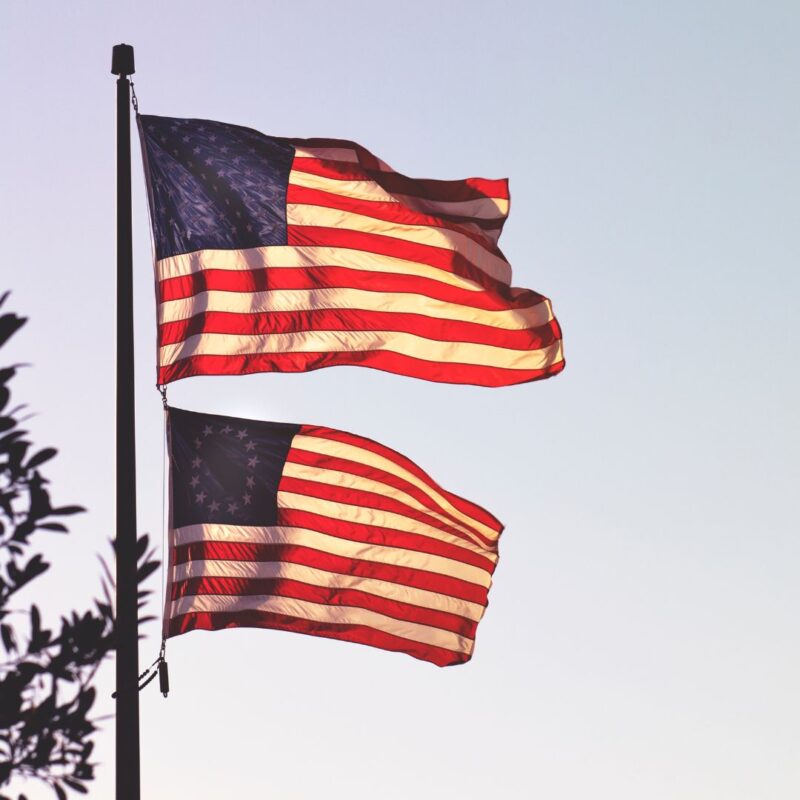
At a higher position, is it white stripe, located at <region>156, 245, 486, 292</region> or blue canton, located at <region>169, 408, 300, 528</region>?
white stripe, located at <region>156, 245, 486, 292</region>

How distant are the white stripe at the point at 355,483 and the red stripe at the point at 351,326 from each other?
55.7 inches

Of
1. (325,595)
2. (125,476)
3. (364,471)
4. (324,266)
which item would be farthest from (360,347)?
(125,476)

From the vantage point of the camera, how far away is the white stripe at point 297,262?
1469 centimetres

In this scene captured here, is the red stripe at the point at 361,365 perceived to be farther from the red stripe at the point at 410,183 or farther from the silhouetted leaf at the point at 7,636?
the silhouetted leaf at the point at 7,636

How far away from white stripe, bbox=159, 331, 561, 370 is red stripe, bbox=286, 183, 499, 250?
1.16 m

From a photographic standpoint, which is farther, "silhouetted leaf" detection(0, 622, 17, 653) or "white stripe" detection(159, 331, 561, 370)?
"white stripe" detection(159, 331, 561, 370)

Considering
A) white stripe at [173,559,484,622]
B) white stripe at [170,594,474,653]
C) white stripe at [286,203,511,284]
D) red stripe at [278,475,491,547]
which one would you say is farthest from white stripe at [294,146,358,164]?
white stripe at [170,594,474,653]

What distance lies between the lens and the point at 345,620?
51.3ft

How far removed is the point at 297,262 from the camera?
50.1ft

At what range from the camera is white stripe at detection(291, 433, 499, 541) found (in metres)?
15.5

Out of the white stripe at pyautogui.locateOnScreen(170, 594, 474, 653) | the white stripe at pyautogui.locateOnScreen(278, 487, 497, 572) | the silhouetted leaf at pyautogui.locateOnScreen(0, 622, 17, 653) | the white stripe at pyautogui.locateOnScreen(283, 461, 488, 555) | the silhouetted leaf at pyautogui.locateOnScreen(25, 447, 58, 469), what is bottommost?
the silhouetted leaf at pyautogui.locateOnScreen(0, 622, 17, 653)

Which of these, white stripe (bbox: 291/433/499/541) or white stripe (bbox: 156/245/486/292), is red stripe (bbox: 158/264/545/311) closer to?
white stripe (bbox: 156/245/486/292)

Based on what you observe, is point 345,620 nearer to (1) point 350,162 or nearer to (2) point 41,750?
(1) point 350,162

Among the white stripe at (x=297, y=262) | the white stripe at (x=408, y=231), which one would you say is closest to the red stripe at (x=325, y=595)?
the white stripe at (x=297, y=262)
